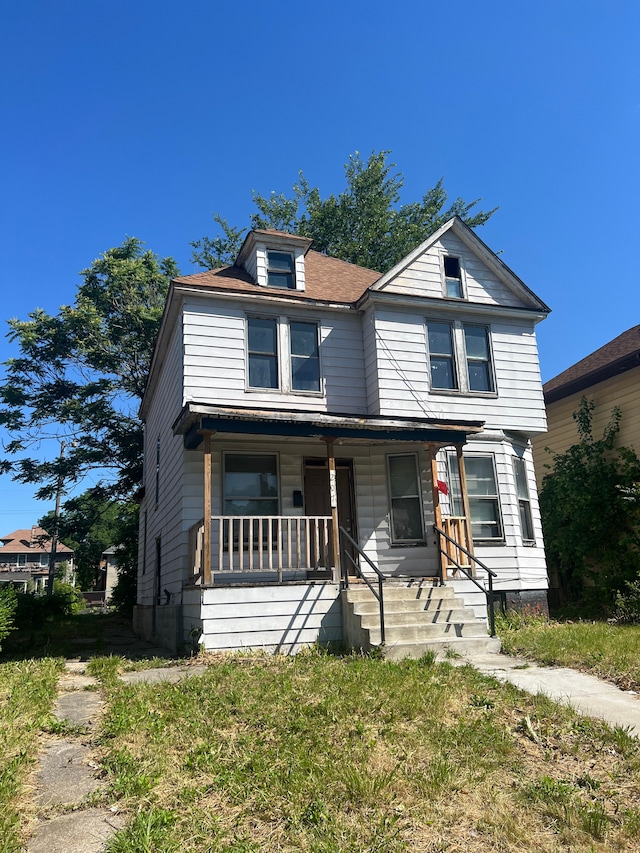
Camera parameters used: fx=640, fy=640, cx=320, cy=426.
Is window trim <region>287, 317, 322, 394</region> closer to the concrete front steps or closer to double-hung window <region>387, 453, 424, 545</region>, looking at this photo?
double-hung window <region>387, 453, 424, 545</region>

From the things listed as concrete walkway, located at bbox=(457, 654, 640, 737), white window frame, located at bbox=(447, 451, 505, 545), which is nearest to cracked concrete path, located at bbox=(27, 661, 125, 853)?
concrete walkway, located at bbox=(457, 654, 640, 737)

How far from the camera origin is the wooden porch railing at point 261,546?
10242 mm

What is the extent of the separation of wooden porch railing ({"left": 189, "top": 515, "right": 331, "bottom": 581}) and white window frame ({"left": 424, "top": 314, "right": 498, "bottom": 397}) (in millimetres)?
4232

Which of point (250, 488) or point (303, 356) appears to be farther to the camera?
point (303, 356)

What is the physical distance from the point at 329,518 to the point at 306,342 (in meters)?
4.32

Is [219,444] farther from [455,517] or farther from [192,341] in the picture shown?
[455,517]

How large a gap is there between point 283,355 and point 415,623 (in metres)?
5.99

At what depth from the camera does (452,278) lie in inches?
576

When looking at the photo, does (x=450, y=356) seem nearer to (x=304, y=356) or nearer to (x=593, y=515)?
(x=304, y=356)

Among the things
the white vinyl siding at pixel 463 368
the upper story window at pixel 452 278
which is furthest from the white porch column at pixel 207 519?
the upper story window at pixel 452 278

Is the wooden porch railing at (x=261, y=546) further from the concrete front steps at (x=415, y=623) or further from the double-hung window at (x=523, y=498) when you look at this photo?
the double-hung window at (x=523, y=498)

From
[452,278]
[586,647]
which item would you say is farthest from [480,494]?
[452,278]

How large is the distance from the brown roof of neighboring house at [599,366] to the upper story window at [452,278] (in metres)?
4.50

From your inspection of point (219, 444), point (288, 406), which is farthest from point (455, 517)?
point (219, 444)
